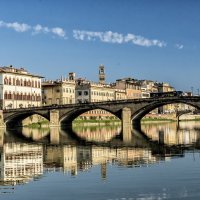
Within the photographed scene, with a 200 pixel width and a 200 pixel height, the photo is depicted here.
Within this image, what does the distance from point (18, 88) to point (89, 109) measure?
24010 mm

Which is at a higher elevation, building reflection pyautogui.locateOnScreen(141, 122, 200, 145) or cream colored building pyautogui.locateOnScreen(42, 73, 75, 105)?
cream colored building pyautogui.locateOnScreen(42, 73, 75, 105)

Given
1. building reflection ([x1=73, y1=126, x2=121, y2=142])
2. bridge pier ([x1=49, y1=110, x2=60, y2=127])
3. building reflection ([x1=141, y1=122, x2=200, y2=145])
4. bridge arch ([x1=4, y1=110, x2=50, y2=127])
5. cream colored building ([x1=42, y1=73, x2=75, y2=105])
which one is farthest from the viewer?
cream colored building ([x1=42, y1=73, x2=75, y2=105])

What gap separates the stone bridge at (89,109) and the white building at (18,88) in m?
9.11

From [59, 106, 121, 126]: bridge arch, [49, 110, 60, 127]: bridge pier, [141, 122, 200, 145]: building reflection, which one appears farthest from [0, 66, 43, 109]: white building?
[141, 122, 200, 145]: building reflection

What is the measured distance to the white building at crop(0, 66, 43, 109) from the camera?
12681 cm

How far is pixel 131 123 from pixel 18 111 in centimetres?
2517

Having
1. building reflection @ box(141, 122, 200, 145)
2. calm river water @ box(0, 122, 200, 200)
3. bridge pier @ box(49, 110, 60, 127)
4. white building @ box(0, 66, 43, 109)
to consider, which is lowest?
calm river water @ box(0, 122, 200, 200)

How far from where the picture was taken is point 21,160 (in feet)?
140

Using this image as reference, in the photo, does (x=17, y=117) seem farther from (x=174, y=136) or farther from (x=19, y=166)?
(x=19, y=166)

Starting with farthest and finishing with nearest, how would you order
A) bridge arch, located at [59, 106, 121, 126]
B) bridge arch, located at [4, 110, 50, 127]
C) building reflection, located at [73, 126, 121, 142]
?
1. bridge arch, located at [59, 106, 121, 126]
2. bridge arch, located at [4, 110, 50, 127]
3. building reflection, located at [73, 126, 121, 142]

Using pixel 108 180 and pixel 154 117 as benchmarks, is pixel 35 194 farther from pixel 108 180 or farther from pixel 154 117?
pixel 154 117

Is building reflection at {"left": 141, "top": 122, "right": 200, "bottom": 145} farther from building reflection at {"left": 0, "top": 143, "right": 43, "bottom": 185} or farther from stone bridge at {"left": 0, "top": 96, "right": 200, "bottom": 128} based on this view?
building reflection at {"left": 0, "top": 143, "right": 43, "bottom": 185}

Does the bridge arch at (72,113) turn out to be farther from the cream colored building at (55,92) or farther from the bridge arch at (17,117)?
the cream colored building at (55,92)

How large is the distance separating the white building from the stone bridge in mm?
9113
